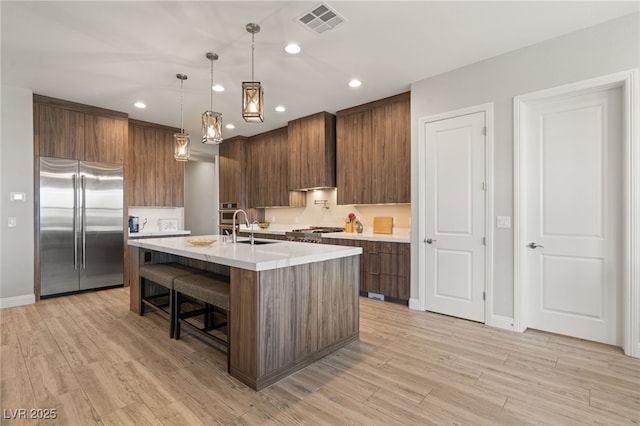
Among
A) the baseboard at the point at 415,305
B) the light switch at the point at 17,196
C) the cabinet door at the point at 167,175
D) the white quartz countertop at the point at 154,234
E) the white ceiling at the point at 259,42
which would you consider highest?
the white ceiling at the point at 259,42

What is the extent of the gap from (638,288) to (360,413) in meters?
2.53

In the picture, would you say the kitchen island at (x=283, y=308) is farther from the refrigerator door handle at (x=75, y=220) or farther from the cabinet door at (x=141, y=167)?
the cabinet door at (x=141, y=167)

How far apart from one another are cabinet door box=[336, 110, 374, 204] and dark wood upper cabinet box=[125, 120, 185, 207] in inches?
125

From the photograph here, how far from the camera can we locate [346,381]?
2230 millimetres

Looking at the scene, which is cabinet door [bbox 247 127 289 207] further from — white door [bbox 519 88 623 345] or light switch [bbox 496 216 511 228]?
white door [bbox 519 88 623 345]

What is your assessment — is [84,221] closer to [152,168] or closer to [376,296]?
[152,168]

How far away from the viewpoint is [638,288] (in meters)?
2.57

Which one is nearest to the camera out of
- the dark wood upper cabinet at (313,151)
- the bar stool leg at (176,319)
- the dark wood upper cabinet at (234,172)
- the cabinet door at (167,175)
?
the bar stool leg at (176,319)

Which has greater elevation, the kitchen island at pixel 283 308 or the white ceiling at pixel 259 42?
the white ceiling at pixel 259 42

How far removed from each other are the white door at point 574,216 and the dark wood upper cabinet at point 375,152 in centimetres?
144

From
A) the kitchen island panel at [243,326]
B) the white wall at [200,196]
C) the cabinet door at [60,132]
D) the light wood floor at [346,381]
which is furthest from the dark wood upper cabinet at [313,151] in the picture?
the white wall at [200,196]

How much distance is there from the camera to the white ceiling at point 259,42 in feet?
8.25

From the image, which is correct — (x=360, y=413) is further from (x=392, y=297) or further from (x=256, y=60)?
(x=256, y=60)

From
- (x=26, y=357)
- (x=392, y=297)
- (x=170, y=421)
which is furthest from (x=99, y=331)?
(x=392, y=297)
